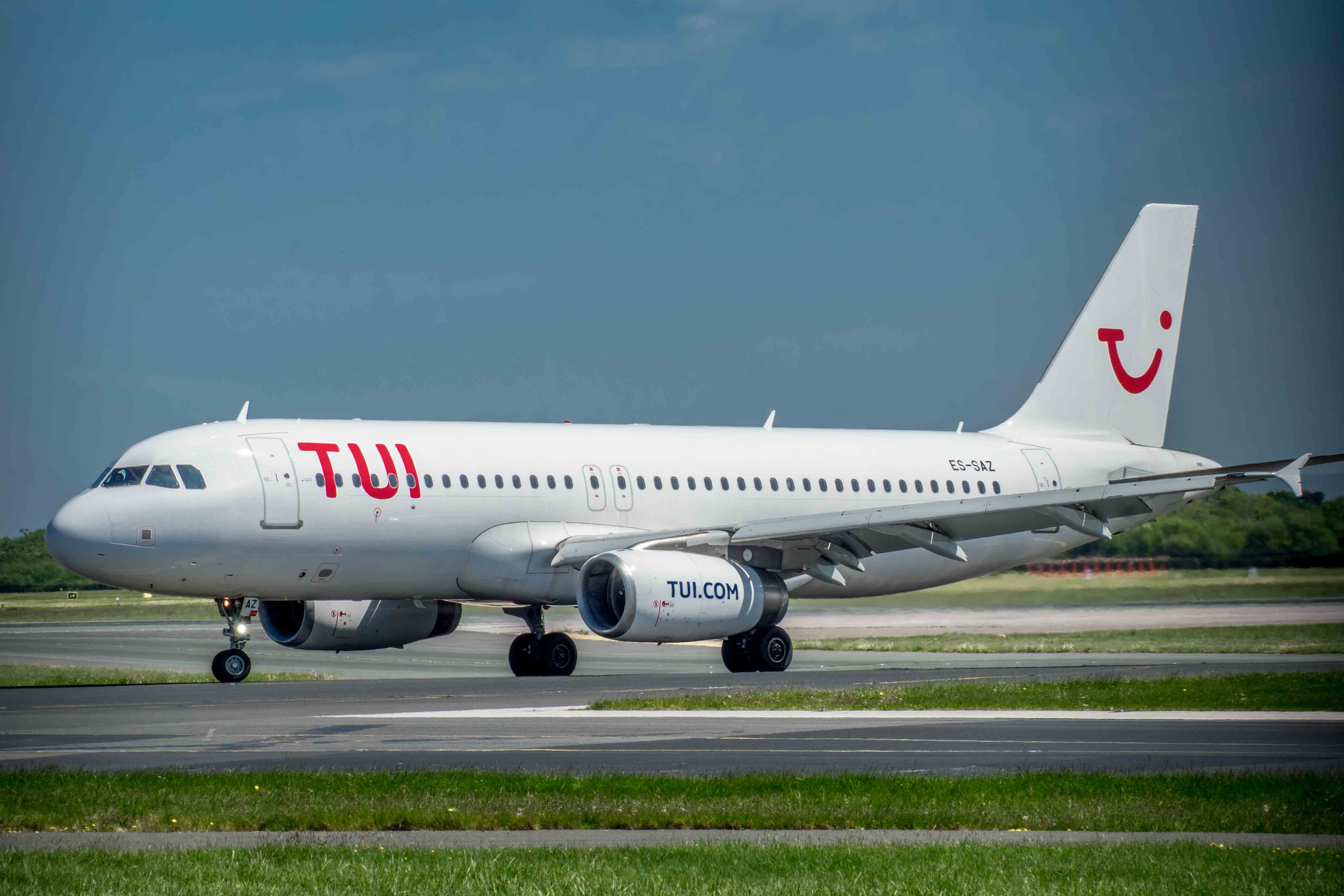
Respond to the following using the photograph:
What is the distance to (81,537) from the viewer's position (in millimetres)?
24125

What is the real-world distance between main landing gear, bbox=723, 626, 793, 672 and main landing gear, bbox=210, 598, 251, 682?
7606mm

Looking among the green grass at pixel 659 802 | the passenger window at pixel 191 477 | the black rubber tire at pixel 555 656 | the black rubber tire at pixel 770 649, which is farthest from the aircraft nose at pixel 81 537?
the green grass at pixel 659 802

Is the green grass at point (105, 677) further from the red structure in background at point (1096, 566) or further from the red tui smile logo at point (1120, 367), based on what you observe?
the red tui smile logo at point (1120, 367)

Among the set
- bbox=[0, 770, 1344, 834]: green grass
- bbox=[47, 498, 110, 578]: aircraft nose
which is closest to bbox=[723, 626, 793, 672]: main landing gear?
bbox=[47, 498, 110, 578]: aircraft nose

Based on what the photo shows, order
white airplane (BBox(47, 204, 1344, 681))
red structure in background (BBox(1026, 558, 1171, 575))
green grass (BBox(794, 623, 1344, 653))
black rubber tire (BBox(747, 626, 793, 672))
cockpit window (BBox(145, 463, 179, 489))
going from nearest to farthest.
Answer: cockpit window (BBox(145, 463, 179, 489)) → white airplane (BBox(47, 204, 1344, 681)) → black rubber tire (BBox(747, 626, 793, 672)) → green grass (BBox(794, 623, 1344, 653)) → red structure in background (BBox(1026, 558, 1171, 575))

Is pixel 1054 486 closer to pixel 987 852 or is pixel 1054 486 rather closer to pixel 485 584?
pixel 485 584

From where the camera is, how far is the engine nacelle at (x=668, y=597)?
24.8 metres

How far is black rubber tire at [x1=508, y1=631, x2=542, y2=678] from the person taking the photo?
2808cm

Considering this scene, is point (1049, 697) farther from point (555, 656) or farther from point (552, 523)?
point (555, 656)

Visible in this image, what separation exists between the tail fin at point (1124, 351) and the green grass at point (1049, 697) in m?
13.5

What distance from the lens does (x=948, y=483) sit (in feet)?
107

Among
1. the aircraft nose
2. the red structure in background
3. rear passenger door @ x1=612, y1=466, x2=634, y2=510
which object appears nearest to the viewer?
the aircraft nose

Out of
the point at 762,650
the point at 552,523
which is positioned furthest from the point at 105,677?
the point at 762,650

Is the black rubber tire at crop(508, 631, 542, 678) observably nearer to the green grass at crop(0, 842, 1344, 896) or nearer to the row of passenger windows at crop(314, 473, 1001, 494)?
the row of passenger windows at crop(314, 473, 1001, 494)
